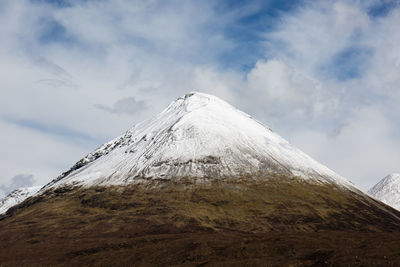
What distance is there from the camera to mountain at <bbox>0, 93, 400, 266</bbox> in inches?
2660

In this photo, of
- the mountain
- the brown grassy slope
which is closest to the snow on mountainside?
the mountain

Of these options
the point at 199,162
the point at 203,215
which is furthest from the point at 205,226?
the point at 199,162

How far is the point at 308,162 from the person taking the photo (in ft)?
649

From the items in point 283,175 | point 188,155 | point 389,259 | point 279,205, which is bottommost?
point 389,259

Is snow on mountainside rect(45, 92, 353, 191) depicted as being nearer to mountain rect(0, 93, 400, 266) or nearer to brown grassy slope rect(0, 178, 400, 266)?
mountain rect(0, 93, 400, 266)

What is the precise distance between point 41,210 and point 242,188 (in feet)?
266

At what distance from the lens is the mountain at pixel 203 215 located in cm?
6756

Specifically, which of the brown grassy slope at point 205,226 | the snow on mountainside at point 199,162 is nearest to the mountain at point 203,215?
the brown grassy slope at point 205,226

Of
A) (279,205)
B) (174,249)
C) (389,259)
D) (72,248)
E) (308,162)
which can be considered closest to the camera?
(389,259)

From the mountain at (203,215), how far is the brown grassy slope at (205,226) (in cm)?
33

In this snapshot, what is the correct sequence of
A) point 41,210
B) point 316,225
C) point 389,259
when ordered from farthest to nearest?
1. point 41,210
2. point 316,225
3. point 389,259

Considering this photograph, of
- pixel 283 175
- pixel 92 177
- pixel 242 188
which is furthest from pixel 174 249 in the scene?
pixel 92 177

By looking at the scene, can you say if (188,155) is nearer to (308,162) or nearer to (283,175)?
(283,175)

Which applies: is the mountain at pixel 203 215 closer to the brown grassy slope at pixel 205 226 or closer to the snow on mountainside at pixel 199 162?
the brown grassy slope at pixel 205 226
